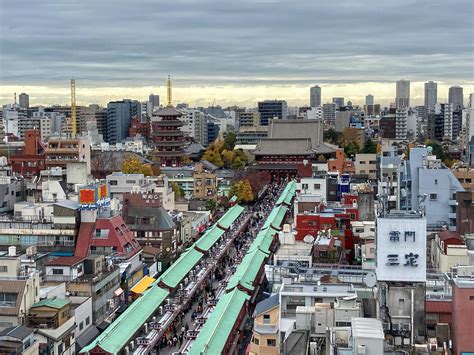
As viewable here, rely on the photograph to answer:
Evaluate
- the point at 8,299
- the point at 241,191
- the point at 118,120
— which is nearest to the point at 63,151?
the point at 241,191

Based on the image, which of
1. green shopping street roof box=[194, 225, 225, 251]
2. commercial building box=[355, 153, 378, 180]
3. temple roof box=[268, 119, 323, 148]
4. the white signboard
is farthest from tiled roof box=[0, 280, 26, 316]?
temple roof box=[268, 119, 323, 148]

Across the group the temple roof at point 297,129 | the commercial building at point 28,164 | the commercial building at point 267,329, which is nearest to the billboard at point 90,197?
the commercial building at point 267,329

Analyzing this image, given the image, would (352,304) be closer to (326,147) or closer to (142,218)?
(142,218)

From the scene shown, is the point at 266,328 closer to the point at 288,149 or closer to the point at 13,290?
the point at 13,290

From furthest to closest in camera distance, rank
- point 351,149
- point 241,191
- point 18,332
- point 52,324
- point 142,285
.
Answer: point 351,149, point 241,191, point 142,285, point 52,324, point 18,332

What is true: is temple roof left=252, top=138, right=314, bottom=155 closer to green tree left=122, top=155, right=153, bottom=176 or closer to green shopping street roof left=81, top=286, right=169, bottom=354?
green tree left=122, top=155, right=153, bottom=176

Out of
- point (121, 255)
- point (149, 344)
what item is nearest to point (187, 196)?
point (121, 255)
